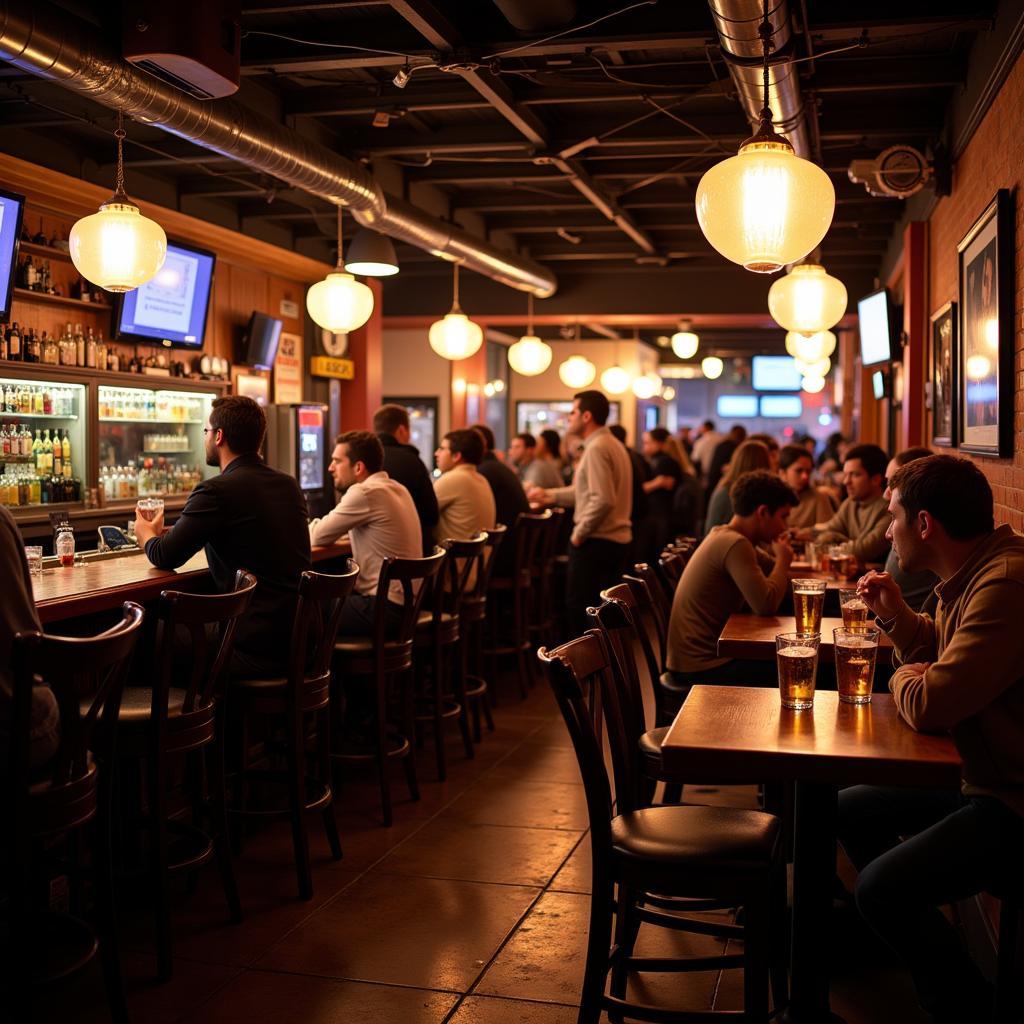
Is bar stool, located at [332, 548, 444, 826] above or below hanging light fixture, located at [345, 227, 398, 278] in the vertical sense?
below

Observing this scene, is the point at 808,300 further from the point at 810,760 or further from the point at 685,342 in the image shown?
the point at 685,342

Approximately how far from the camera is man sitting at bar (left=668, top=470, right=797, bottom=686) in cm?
416

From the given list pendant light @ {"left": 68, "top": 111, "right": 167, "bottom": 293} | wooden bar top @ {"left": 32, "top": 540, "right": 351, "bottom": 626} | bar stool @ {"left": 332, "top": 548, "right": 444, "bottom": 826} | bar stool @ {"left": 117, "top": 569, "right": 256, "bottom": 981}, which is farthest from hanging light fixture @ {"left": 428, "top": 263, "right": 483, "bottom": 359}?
bar stool @ {"left": 117, "top": 569, "right": 256, "bottom": 981}

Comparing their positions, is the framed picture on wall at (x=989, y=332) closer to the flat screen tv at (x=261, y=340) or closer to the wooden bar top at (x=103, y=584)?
the wooden bar top at (x=103, y=584)

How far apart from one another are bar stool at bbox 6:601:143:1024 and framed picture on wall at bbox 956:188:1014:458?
305 cm

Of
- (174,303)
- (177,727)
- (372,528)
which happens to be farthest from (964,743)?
(174,303)

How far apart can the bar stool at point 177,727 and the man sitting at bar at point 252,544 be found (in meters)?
0.33

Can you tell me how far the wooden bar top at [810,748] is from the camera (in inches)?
88.8

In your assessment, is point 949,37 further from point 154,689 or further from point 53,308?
point 53,308

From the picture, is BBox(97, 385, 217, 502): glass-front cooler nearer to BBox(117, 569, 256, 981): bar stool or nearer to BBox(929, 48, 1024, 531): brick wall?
BBox(117, 569, 256, 981): bar stool

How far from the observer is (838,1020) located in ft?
8.68

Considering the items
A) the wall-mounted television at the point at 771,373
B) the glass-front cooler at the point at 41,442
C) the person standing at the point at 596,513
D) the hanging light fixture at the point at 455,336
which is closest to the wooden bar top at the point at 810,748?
the person standing at the point at 596,513

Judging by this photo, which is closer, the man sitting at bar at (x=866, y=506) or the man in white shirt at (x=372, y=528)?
the man in white shirt at (x=372, y=528)

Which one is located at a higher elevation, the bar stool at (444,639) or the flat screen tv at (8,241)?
the flat screen tv at (8,241)
